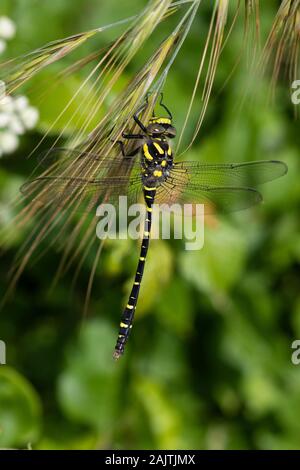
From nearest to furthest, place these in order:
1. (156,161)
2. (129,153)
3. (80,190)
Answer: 1. (80,190)
2. (129,153)
3. (156,161)

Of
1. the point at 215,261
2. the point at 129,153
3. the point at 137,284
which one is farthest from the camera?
the point at 215,261

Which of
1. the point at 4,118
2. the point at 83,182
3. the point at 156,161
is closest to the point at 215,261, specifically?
the point at 156,161

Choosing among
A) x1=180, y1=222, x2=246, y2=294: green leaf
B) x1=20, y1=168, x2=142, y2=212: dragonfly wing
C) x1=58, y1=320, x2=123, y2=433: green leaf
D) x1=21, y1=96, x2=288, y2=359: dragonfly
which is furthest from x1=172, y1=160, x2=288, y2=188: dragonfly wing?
x1=58, y1=320, x2=123, y2=433: green leaf

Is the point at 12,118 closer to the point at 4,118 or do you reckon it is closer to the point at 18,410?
the point at 4,118

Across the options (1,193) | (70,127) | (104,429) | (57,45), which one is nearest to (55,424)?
(104,429)

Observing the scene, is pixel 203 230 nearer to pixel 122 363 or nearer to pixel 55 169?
pixel 122 363
